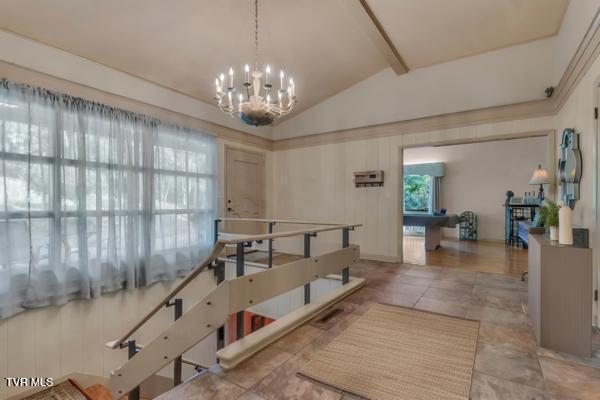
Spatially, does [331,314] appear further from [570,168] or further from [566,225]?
[570,168]

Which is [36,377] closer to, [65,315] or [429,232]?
[65,315]

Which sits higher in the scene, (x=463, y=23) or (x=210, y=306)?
(x=463, y=23)

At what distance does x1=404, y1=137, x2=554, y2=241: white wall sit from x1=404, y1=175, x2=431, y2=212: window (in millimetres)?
768

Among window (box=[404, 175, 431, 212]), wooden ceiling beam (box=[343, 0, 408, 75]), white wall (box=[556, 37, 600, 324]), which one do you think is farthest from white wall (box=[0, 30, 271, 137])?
window (box=[404, 175, 431, 212])

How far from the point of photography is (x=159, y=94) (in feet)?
13.1

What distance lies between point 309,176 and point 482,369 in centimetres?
431

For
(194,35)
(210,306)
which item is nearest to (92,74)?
(194,35)

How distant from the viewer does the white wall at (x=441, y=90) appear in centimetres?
378

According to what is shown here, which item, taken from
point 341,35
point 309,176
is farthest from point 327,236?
point 341,35

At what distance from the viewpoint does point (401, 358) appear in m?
1.92

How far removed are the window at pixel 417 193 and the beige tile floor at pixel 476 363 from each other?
20.7 ft

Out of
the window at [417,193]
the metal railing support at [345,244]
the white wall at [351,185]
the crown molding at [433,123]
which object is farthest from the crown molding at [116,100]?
the window at [417,193]

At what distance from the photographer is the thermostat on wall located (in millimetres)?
4895

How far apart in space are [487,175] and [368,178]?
188 inches
